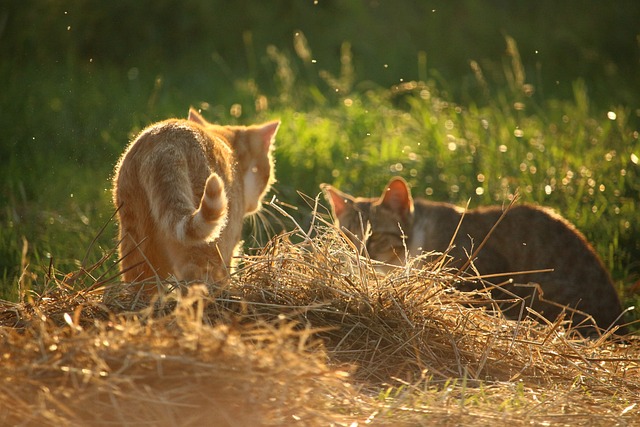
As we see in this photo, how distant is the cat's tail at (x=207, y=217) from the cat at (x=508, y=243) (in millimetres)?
1307

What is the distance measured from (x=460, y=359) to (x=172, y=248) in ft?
3.90

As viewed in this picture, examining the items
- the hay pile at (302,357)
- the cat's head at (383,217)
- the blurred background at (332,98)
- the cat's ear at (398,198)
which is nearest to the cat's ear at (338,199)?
the cat's head at (383,217)

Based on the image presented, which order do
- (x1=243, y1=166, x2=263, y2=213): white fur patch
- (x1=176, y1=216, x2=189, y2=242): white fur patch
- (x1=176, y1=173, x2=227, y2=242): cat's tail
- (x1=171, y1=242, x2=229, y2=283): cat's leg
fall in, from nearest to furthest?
(x1=176, y1=173, x2=227, y2=242): cat's tail
(x1=176, y1=216, x2=189, y2=242): white fur patch
(x1=171, y1=242, x2=229, y2=283): cat's leg
(x1=243, y1=166, x2=263, y2=213): white fur patch

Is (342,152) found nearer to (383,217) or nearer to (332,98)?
(383,217)

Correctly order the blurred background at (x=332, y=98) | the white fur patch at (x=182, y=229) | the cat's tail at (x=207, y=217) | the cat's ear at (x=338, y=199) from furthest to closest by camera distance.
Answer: the blurred background at (x=332, y=98)
the cat's ear at (x=338, y=199)
the white fur patch at (x=182, y=229)
the cat's tail at (x=207, y=217)

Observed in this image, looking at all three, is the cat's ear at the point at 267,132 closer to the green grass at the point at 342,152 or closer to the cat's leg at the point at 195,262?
the green grass at the point at 342,152

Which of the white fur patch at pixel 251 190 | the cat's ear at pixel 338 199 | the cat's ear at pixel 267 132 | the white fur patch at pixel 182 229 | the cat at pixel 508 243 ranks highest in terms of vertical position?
the cat's ear at pixel 267 132

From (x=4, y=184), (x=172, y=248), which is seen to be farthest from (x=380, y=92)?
(x=172, y=248)

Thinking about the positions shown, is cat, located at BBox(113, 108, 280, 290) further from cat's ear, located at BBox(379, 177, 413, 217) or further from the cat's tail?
cat's ear, located at BBox(379, 177, 413, 217)

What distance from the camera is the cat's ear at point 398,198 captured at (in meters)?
4.89

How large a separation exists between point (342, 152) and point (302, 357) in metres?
3.90

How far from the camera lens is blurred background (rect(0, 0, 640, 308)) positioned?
5.49m

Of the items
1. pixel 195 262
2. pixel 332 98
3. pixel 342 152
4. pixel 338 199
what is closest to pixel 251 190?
pixel 338 199

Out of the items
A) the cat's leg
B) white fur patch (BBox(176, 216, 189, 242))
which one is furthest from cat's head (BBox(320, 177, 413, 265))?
white fur patch (BBox(176, 216, 189, 242))
